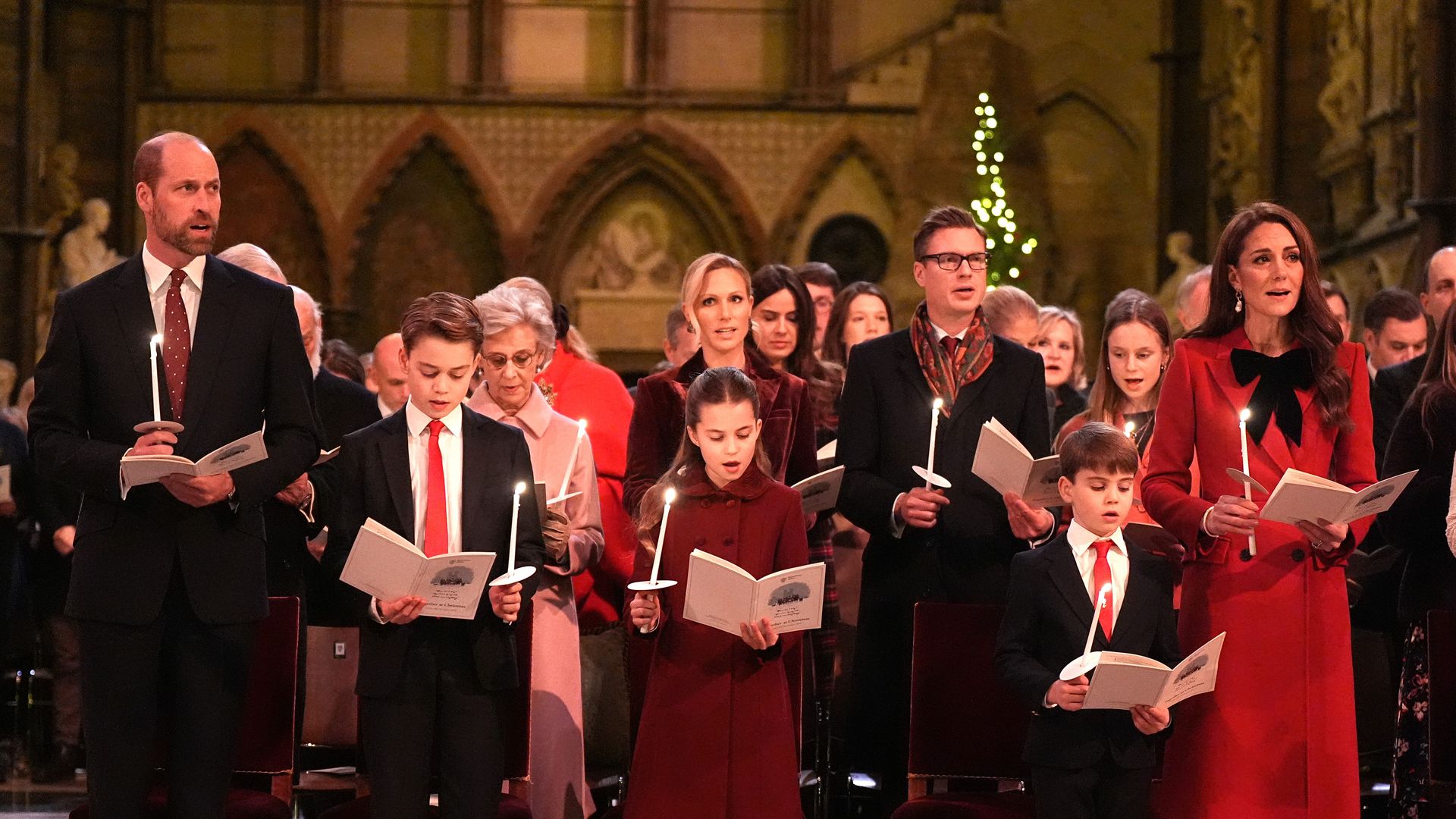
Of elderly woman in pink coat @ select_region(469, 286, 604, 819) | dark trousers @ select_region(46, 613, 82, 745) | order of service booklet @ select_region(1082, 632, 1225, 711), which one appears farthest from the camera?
dark trousers @ select_region(46, 613, 82, 745)

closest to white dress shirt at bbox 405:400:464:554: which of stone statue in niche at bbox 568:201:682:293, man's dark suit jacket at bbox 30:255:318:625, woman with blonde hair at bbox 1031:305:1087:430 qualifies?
man's dark suit jacket at bbox 30:255:318:625

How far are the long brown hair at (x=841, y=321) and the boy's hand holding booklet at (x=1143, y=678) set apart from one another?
8.77 feet

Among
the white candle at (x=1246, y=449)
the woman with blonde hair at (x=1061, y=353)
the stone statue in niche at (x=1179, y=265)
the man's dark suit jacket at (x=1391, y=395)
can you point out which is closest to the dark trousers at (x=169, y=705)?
the white candle at (x=1246, y=449)

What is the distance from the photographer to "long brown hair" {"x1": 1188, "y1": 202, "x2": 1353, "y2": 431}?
11.8ft

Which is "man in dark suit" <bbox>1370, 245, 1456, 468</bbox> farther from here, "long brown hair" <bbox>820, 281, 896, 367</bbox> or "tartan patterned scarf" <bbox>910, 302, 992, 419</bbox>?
"long brown hair" <bbox>820, 281, 896, 367</bbox>

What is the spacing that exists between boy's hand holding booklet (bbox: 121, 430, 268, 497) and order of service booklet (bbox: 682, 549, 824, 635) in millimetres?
895

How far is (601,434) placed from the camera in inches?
199

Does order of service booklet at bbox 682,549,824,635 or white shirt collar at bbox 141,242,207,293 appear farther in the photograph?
white shirt collar at bbox 141,242,207,293

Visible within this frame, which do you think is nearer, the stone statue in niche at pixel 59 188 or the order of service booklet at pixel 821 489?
the order of service booklet at pixel 821 489

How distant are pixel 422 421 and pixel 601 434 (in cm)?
135

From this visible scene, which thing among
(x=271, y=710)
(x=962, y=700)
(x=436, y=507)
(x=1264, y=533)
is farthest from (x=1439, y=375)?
(x=271, y=710)

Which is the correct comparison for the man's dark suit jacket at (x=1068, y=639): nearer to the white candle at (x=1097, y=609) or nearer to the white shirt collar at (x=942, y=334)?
the white candle at (x=1097, y=609)

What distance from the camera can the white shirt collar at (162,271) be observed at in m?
3.59

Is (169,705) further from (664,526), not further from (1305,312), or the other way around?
(1305,312)
